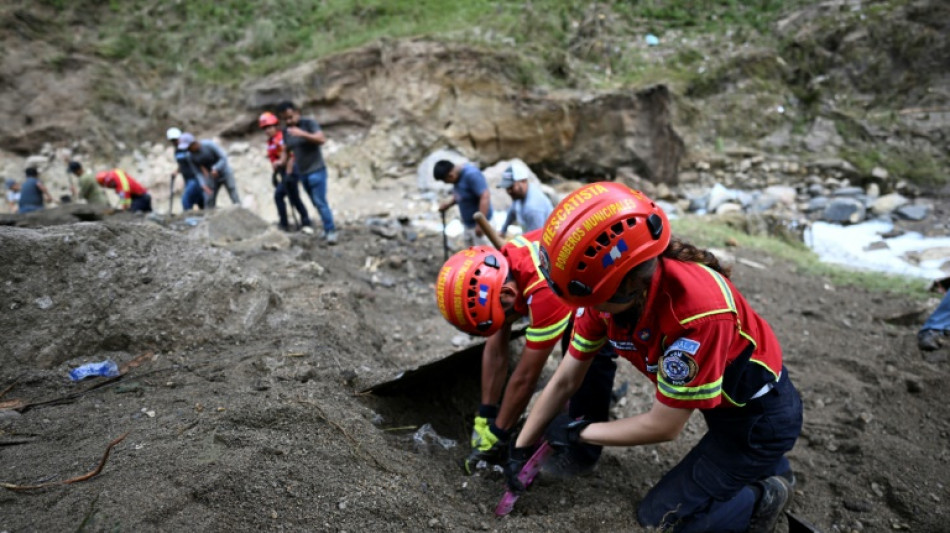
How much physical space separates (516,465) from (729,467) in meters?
0.89

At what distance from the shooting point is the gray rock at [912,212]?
9.82 metres

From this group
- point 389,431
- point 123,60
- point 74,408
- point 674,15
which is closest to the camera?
point 74,408

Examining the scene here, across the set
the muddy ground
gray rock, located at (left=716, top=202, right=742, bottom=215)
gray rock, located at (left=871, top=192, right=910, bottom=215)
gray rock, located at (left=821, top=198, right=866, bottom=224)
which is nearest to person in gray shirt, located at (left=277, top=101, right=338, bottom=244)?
the muddy ground

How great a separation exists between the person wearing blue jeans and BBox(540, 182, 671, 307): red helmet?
3.71 m

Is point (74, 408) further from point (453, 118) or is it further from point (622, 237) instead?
point (453, 118)

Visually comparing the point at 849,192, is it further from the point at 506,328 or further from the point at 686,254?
the point at 686,254

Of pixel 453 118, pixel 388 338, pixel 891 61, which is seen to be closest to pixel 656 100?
pixel 453 118

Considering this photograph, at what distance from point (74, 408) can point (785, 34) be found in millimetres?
14955

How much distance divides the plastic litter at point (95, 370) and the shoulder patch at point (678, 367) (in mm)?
2593

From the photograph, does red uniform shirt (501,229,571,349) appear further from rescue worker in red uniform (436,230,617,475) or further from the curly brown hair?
the curly brown hair

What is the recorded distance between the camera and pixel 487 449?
109 inches

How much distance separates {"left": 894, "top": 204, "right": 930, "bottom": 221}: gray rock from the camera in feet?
32.2

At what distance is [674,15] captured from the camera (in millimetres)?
13875

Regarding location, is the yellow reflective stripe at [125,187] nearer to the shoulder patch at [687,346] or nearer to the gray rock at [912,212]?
the shoulder patch at [687,346]
